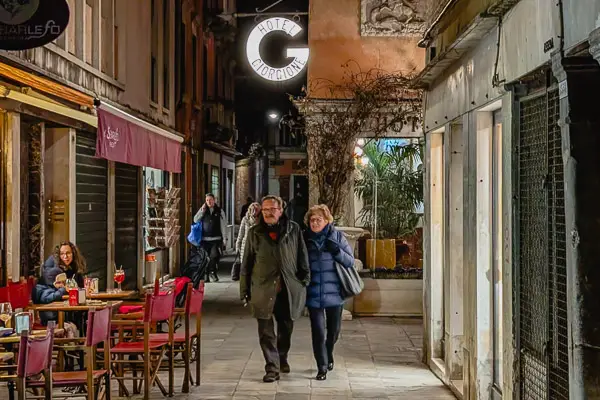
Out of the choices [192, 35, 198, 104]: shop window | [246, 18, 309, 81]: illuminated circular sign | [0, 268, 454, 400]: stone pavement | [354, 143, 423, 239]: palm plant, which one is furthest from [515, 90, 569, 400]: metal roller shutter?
[192, 35, 198, 104]: shop window

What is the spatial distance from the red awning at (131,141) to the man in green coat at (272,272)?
314 centimetres

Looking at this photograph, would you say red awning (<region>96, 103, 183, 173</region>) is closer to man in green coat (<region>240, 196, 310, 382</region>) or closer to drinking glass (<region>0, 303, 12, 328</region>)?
man in green coat (<region>240, 196, 310, 382</region>)

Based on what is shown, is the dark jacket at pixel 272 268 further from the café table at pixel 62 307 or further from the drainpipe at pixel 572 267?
the drainpipe at pixel 572 267

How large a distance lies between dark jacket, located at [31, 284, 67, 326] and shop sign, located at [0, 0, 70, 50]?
106 inches

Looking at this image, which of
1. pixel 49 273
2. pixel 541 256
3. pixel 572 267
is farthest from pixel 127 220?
pixel 572 267

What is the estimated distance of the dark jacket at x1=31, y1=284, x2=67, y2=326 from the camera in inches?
359

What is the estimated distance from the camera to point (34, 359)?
19.2 feet

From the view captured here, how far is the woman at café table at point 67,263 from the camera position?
9469 mm

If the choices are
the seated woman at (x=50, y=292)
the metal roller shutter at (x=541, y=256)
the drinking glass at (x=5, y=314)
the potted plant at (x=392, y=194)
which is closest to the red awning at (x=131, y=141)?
the seated woman at (x=50, y=292)

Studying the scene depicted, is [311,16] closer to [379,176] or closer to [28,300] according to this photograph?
[379,176]

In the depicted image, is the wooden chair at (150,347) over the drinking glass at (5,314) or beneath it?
beneath

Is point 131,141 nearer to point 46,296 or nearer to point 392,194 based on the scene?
point 46,296

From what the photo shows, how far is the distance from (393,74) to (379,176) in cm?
182

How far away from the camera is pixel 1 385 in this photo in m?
8.88
